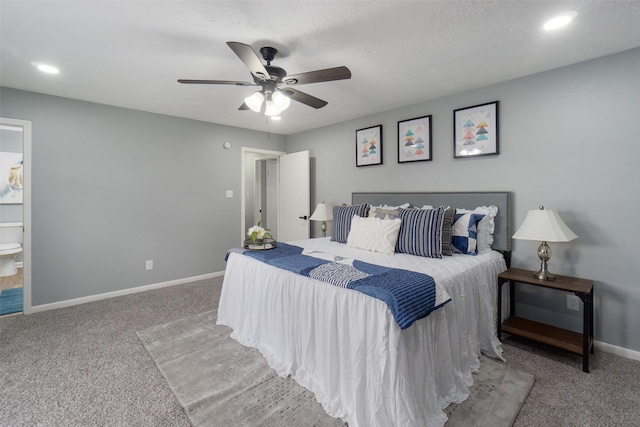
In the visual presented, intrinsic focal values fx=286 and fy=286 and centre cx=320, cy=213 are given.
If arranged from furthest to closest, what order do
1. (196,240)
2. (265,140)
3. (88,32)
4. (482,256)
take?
(265,140), (196,240), (482,256), (88,32)

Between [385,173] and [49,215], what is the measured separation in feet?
13.1

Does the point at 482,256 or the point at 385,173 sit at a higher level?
the point at 385,173

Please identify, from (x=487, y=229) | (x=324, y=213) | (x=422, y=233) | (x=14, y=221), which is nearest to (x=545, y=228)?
(x=487, y=229)

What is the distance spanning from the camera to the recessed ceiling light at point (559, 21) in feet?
5.87

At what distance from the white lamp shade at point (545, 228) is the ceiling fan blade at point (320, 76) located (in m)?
1.85

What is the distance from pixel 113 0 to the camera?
1658 mm

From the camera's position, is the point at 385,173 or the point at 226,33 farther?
the point at 385,173

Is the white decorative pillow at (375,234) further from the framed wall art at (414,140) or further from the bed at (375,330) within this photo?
the framed wall art at (414,140)

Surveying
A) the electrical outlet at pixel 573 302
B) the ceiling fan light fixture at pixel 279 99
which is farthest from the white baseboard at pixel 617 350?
the ceiling fan light fixture at pixel 279 99

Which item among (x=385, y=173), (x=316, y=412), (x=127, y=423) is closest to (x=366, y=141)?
(x=385, y=173)

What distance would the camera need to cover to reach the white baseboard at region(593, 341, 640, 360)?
7.31ft

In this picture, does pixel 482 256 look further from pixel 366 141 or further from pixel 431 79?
pixel 366 141

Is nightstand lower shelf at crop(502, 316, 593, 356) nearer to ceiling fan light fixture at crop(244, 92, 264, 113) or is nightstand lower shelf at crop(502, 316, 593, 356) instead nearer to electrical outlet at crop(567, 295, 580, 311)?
electrical outlet at crop(567, 295, 580, 311)

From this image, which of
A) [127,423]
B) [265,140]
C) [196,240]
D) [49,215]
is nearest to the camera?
[127,423]
